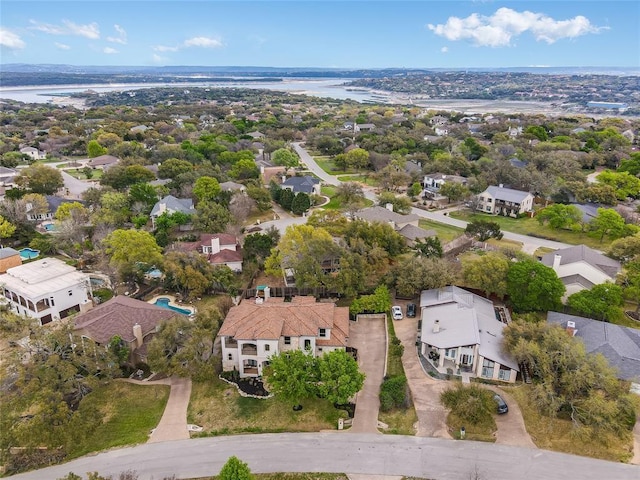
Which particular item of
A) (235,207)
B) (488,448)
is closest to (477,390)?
(488,448)

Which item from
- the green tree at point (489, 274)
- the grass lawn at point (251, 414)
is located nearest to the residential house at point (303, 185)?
the green tree at point (489, 274)

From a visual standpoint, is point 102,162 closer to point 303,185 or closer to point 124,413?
point 303,185

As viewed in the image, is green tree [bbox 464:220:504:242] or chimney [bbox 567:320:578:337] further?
green tree [bbox 464:220:504:242]

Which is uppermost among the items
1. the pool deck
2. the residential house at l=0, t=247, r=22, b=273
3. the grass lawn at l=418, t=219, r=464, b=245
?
the residential house at l=0, t=247, r=22, b=273

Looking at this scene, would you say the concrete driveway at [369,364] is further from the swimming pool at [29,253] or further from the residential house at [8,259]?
the swimming pool at [29,253]

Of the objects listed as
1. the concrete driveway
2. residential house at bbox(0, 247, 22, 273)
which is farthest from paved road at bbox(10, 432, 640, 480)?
residential house at bbox(0, 247, 22, 273)

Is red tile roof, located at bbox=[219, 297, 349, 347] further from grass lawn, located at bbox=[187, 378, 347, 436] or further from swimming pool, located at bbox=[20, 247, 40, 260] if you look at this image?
swimming pool, located at bbox=[20, 247, 40, 260]
